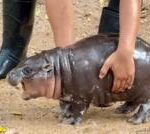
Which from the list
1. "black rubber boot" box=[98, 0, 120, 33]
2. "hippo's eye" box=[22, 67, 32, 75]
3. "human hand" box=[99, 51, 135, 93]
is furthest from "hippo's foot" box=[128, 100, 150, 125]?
"black rubber boot" box=[98, 0, 120, 33]

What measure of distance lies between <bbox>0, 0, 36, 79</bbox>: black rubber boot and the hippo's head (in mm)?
888

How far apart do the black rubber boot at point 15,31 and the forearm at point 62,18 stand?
2.16 feet

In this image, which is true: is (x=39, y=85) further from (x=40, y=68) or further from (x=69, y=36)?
(x=69, y=36)

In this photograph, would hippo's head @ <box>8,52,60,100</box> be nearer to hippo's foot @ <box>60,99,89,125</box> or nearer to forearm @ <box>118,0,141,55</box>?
hippo's foot @ <box>60,99,89,125</box>

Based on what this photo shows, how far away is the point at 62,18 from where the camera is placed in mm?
2861

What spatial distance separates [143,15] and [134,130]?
2.07 m

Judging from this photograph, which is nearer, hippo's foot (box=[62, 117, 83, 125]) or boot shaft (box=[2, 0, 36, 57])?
hippo's foot (box=[62, 117, 83, 125])

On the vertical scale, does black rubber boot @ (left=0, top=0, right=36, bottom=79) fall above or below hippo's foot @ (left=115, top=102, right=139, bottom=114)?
above

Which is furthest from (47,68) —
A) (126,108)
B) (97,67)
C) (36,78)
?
(126,108)

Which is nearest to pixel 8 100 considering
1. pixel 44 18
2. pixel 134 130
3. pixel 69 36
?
pixel 69 36

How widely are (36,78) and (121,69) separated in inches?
14.5

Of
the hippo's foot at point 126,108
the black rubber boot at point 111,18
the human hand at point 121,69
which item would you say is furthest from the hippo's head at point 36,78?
the black rubber boot at point 111,18

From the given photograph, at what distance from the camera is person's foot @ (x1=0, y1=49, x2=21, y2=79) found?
3498 mm

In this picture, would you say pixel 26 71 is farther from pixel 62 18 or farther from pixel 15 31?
pixel 15 31
